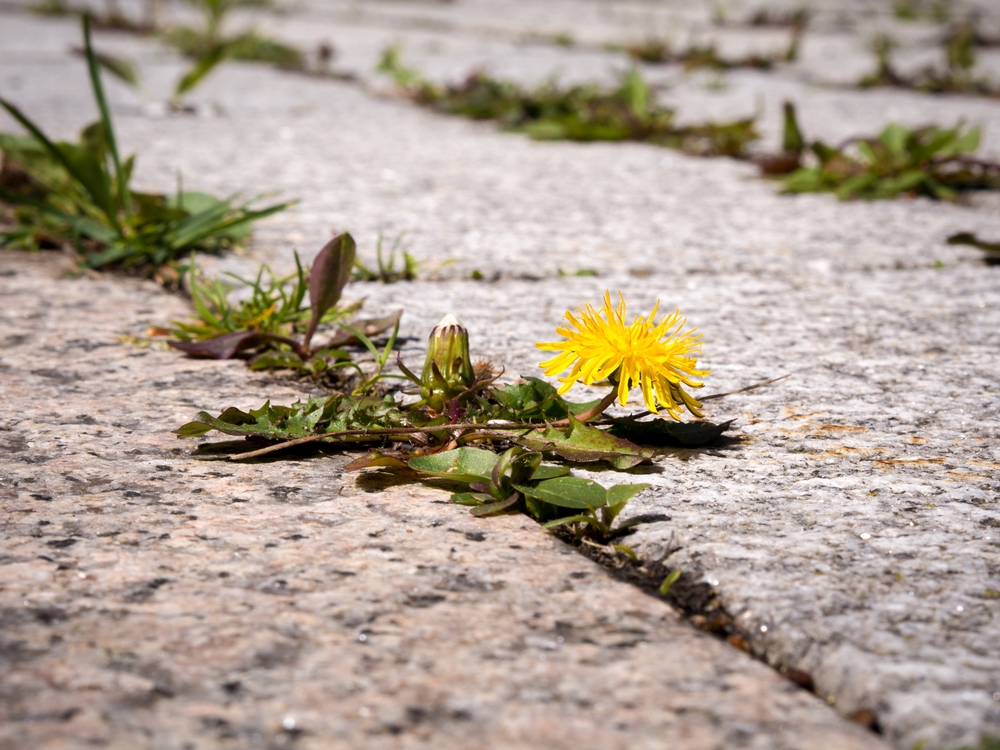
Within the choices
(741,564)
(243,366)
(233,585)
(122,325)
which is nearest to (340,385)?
(243,366)

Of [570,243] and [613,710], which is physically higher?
[570,243]

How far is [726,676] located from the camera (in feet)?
2.53

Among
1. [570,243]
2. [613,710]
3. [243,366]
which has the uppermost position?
[570,243]

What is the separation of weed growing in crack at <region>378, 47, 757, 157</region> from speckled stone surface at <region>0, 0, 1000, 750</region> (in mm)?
917

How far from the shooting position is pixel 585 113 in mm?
3428

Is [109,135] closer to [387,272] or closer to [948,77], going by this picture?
[387,272]

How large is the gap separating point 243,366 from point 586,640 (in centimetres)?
81

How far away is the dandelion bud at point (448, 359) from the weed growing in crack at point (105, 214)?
66 centimetres

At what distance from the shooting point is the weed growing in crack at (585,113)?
10.2 ft

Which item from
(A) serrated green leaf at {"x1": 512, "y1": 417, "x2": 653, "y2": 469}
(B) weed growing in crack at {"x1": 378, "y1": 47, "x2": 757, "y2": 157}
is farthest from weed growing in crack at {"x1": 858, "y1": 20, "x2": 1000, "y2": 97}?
(A) serrated green leaf at {"x1": 512, "y1": 417, "x2": 653, "y2": 469}

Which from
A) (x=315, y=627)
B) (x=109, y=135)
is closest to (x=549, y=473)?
(x=315, y=627)

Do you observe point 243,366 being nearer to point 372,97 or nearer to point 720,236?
point 720,236

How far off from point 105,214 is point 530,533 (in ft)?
4.15

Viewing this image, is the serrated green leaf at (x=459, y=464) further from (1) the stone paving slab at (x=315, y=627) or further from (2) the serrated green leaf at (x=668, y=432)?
(2) the serrated green leaf at (x=668, y=432)
